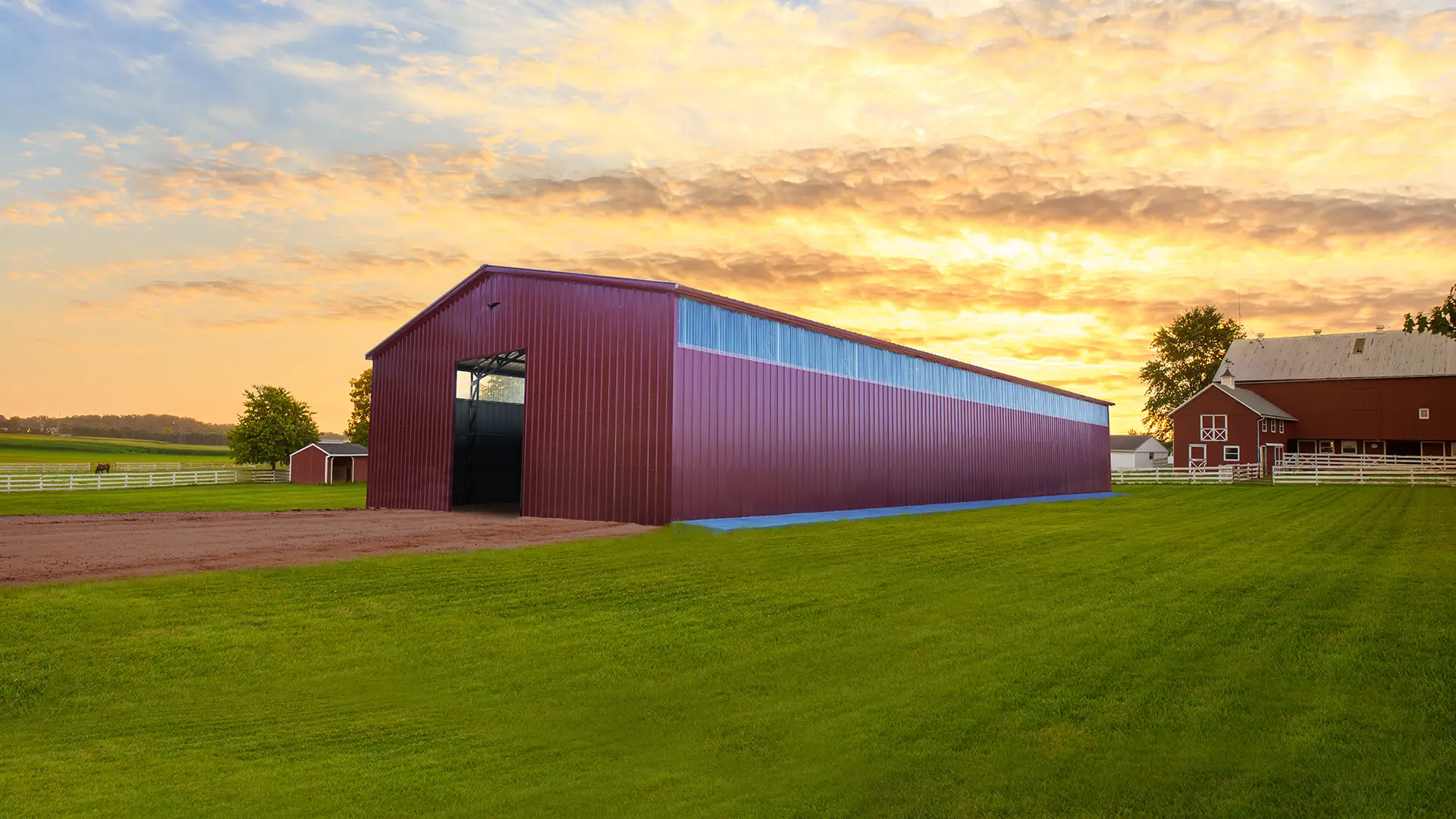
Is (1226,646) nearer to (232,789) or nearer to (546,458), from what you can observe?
(232,789)

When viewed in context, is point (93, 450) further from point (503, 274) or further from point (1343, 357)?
point (1343, 357)

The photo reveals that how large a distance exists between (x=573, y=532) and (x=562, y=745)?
1424 centimetres

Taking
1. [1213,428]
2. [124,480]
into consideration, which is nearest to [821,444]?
[124,480]

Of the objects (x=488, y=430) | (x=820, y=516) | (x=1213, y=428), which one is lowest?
(x=820, y=516)

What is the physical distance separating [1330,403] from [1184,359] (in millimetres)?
17250

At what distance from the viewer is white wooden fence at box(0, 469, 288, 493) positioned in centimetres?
4491

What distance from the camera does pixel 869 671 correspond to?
303 inches

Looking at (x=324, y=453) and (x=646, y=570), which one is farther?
(x=324, y=453)

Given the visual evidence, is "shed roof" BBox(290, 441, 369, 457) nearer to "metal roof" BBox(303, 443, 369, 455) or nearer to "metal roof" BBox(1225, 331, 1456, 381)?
"metal roof" BBox(303, 443, 369, 455)

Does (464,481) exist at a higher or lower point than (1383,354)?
lower

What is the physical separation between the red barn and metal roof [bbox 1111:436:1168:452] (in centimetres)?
3416

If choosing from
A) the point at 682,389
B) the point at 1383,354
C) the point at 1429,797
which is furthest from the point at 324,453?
the point at 1383,354

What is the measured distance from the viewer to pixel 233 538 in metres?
18.4

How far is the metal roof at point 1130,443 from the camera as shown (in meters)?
105
